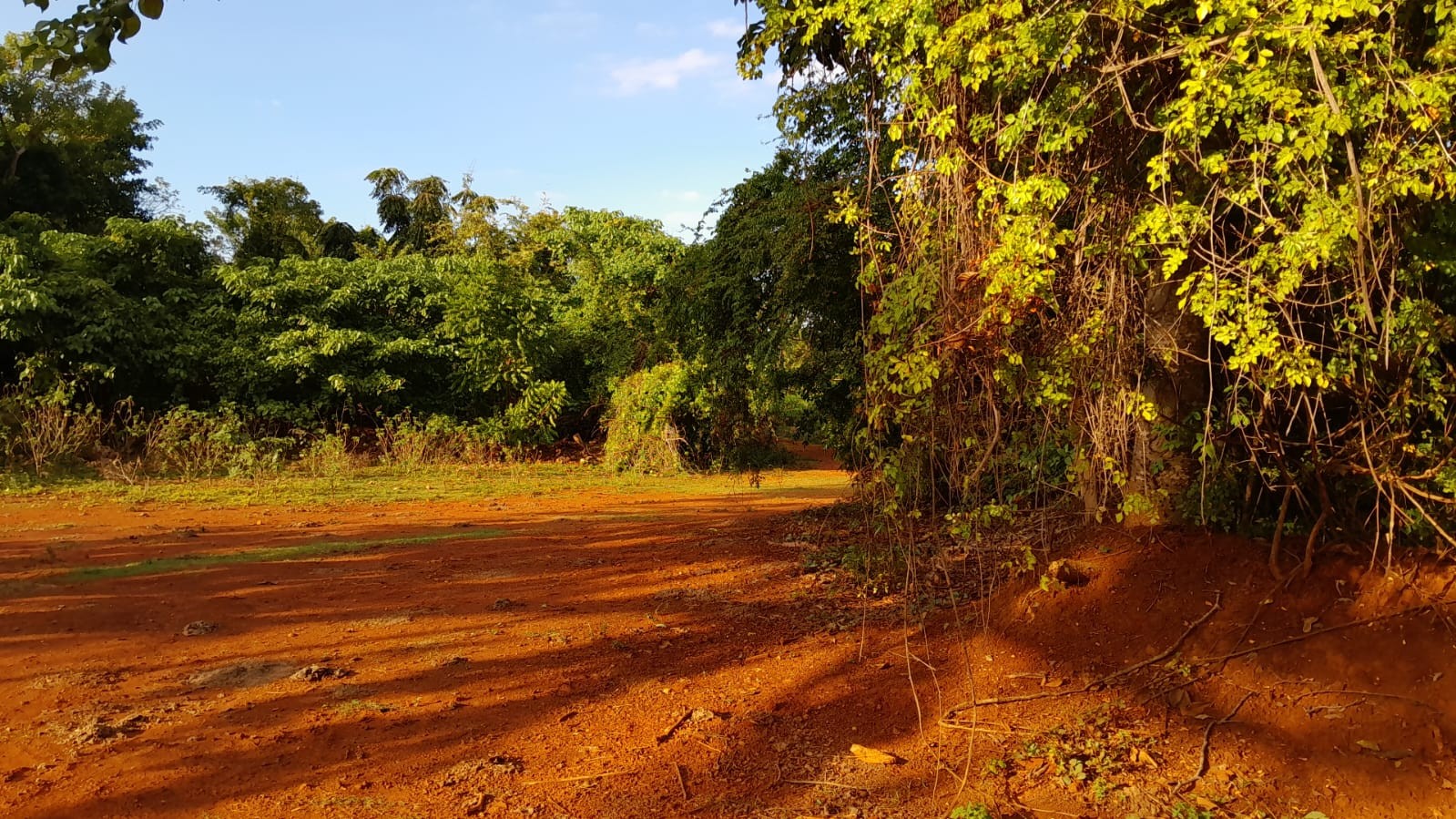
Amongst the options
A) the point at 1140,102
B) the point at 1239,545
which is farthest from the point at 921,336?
the point at 1239,545

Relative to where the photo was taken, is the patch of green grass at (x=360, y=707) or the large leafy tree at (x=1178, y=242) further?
the patch of green grass at (x=360, y=707)

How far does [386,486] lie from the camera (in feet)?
45.9

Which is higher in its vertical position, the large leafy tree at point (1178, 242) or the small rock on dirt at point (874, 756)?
the large leafy tree at point (1178, 242)

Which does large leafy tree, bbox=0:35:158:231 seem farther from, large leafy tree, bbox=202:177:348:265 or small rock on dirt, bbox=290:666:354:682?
small rock on dirt, bbox=290:666:354:682

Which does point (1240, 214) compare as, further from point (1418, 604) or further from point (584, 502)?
point (584, 502)

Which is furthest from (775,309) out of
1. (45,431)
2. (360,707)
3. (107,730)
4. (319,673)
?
(45,431)

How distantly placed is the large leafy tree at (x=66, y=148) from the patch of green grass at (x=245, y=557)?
15.2 meters

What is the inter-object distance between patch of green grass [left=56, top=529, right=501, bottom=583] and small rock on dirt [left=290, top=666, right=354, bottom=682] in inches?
125

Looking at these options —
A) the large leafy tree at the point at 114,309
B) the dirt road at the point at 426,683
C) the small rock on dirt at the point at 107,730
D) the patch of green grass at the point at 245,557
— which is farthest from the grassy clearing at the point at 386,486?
the small rock on dirt at the point at 107,730

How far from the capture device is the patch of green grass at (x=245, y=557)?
23.1ft

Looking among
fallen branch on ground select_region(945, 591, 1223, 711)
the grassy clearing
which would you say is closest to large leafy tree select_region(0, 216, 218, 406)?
the grassy clearing

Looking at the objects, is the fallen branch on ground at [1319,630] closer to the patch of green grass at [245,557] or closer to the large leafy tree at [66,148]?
the patch of green grass at [245,557]

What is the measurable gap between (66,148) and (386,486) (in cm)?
1563

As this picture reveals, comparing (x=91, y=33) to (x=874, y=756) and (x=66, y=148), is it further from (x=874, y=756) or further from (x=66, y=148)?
(x=66, y=148)
